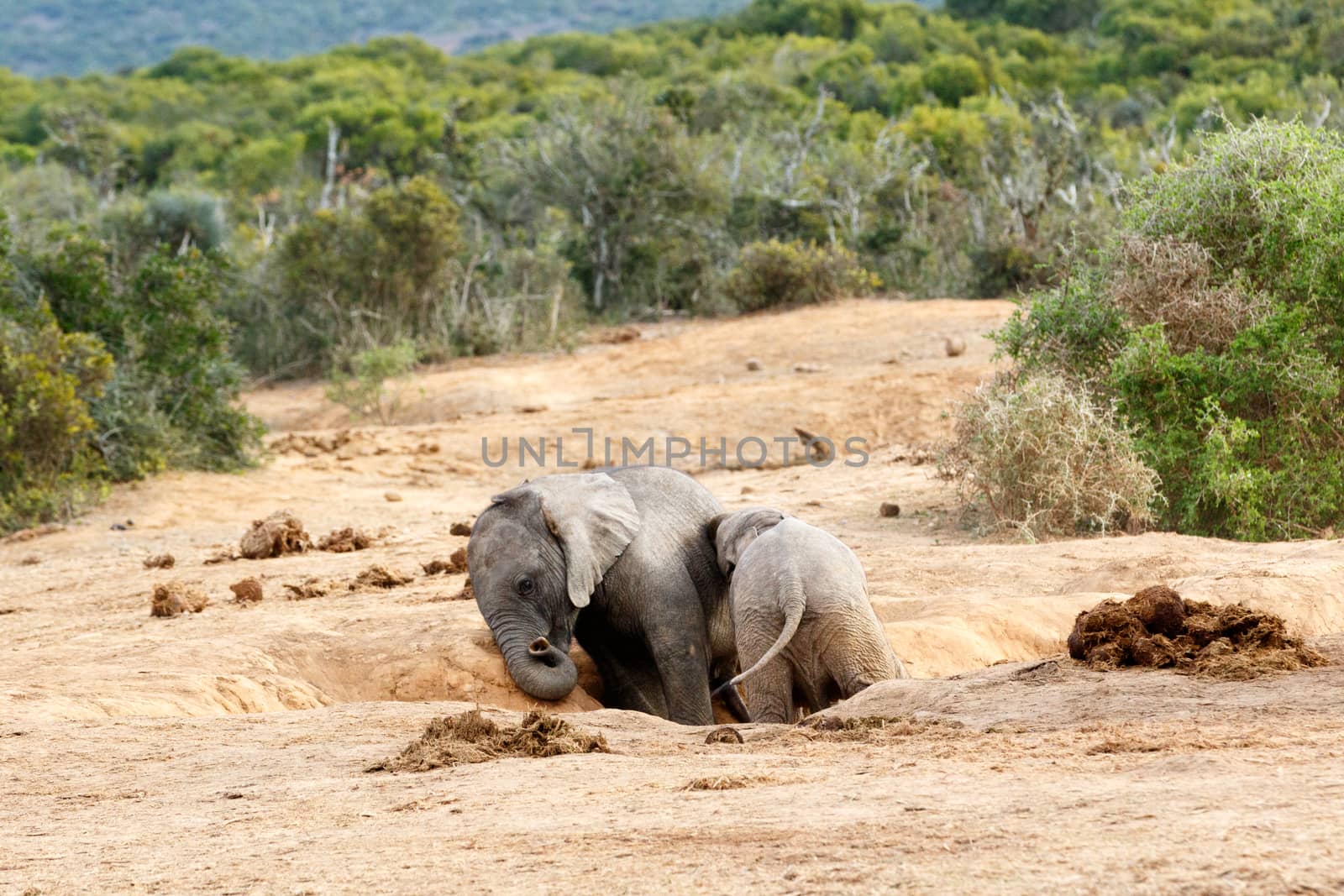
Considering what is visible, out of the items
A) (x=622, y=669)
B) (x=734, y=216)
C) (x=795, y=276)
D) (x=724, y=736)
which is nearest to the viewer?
(x=724, y=736)

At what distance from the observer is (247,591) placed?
27.5ft

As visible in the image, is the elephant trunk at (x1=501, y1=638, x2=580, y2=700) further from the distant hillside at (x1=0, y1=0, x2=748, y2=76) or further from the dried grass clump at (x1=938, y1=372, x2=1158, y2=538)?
the distant hillside at (x1=0, y1=0, x2=748, y2=76)

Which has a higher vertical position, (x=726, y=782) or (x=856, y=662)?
(x=726, y=782)

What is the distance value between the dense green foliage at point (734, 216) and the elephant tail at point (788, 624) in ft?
13.2

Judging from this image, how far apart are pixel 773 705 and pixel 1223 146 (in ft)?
19.1

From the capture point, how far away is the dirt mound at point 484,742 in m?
4.69

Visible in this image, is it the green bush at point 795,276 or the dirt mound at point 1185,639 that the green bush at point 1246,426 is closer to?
the dirt mound at point 1185,639

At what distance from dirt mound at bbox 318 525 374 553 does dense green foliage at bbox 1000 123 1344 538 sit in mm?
4502

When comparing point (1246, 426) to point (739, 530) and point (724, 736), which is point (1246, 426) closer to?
point (739, 530)

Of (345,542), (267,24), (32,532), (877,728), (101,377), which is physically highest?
(267,24)

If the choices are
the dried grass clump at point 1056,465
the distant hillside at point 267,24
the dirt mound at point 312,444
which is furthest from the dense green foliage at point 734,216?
the distant hillside at point 267,24

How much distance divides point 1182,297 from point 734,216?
43.2 feet

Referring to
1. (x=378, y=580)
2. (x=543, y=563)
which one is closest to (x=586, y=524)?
(x=543, y=563)

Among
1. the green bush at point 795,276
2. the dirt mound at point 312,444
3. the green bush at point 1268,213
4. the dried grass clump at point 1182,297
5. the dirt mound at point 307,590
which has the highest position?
the green bush at point 1268,213
